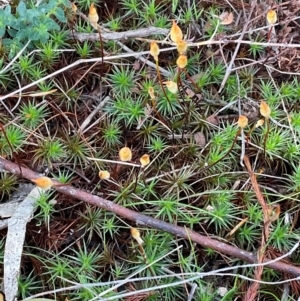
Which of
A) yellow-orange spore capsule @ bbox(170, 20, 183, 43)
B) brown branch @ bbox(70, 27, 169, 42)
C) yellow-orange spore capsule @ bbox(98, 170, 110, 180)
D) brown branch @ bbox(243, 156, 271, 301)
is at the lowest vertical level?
brown branch @ bbox(243, 156, 271, 301)

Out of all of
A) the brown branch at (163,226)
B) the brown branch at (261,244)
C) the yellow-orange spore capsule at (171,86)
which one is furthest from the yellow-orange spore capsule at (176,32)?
the brown branch at (163,226)

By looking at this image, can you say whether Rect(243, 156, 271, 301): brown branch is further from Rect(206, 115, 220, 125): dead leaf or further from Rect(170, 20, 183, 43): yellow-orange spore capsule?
Rect(170, 20, 183, 43): yellow-orange spore capsule

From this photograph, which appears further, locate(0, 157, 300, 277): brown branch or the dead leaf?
the dead leaf

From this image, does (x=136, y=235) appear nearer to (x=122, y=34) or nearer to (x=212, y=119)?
(x=212, y=119)

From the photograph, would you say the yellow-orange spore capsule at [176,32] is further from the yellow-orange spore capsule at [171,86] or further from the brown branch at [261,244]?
the brown branch at [261,244]

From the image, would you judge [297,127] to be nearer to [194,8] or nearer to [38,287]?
[194,8]

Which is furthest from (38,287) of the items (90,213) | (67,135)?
(67,135)

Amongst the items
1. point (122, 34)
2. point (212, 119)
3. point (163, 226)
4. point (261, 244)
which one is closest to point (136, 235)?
point (163, 226)

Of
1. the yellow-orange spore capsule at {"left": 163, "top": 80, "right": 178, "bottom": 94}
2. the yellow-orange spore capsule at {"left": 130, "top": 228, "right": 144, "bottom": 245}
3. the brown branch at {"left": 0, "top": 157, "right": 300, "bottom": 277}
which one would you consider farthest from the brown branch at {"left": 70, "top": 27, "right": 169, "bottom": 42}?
the yellow-orange spore capsule at {"left": 130, "top": 228, "right": 144, "bottom": 245}
